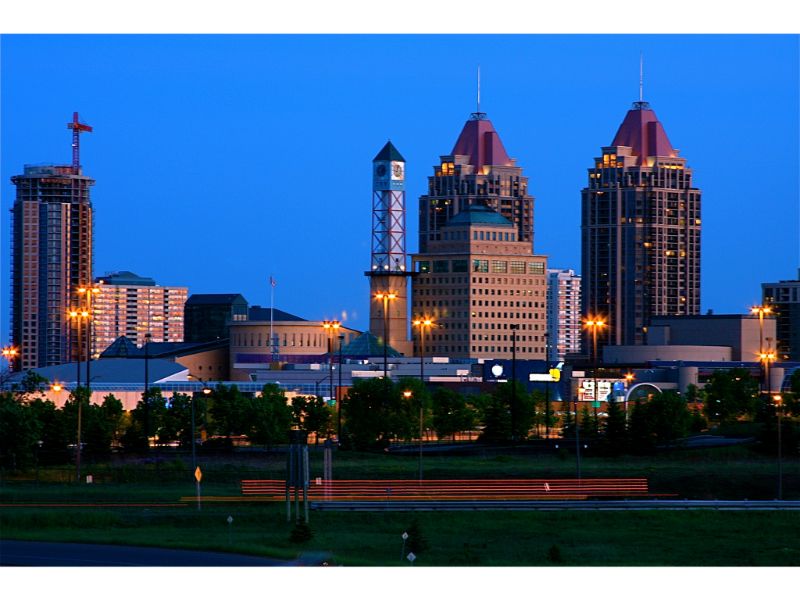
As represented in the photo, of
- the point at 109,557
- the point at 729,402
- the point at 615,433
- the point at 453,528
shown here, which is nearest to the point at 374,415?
the point at 615,433

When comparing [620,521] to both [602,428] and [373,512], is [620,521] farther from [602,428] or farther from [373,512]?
[602,428]

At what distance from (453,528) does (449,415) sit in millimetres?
89344

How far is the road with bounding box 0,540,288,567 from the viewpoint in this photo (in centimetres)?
6150

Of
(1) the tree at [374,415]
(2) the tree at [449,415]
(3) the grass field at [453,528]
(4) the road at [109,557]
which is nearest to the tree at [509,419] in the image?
(2) the tree at [449,415]

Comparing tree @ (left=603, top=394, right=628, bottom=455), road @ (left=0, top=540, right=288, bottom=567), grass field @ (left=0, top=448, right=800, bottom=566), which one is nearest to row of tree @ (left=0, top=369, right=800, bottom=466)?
tree @ (left=603, top=394, right=628, bottom=455)

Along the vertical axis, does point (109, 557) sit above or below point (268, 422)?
Result: below

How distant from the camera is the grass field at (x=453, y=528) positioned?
6944 cm

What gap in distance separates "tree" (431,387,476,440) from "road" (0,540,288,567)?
100895 mm

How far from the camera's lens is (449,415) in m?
169

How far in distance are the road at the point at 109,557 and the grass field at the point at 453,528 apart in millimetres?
1625

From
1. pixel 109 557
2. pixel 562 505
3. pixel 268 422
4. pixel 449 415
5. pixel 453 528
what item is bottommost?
pixel 453 528

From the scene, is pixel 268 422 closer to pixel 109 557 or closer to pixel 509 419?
pixel 509 419

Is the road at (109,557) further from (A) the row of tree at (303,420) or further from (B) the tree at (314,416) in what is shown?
(B) the tree at (314,416)

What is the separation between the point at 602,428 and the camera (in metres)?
146
